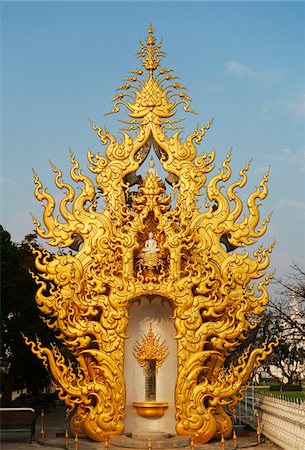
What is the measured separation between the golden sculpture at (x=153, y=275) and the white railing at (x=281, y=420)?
2.64 ft

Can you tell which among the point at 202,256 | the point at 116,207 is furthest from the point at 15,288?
the point at 202,256

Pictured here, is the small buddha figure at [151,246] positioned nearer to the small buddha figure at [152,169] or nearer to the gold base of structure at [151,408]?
the small buddha figure at [152,169]

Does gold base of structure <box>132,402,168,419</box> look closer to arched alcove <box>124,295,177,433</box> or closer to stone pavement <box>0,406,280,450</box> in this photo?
arched alcove <box>124,295,177,433</box>

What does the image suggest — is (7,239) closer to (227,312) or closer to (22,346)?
(22,346)

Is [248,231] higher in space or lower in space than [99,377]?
higher

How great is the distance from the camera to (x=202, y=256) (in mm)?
11414

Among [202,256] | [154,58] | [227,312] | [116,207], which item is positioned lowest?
[227,312]

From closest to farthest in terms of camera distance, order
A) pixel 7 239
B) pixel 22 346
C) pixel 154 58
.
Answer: pixel 154 58, pixel 7 239, pixel 22 346

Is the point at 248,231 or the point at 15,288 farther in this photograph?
the point at 15,288

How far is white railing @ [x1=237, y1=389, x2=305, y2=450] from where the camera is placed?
9.28 metres

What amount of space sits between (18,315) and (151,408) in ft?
21.1

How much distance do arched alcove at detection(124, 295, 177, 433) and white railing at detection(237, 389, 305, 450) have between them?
1.78m

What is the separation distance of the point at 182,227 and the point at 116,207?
1324 millimetres

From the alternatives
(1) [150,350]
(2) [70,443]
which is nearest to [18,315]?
(1) [150,350]
